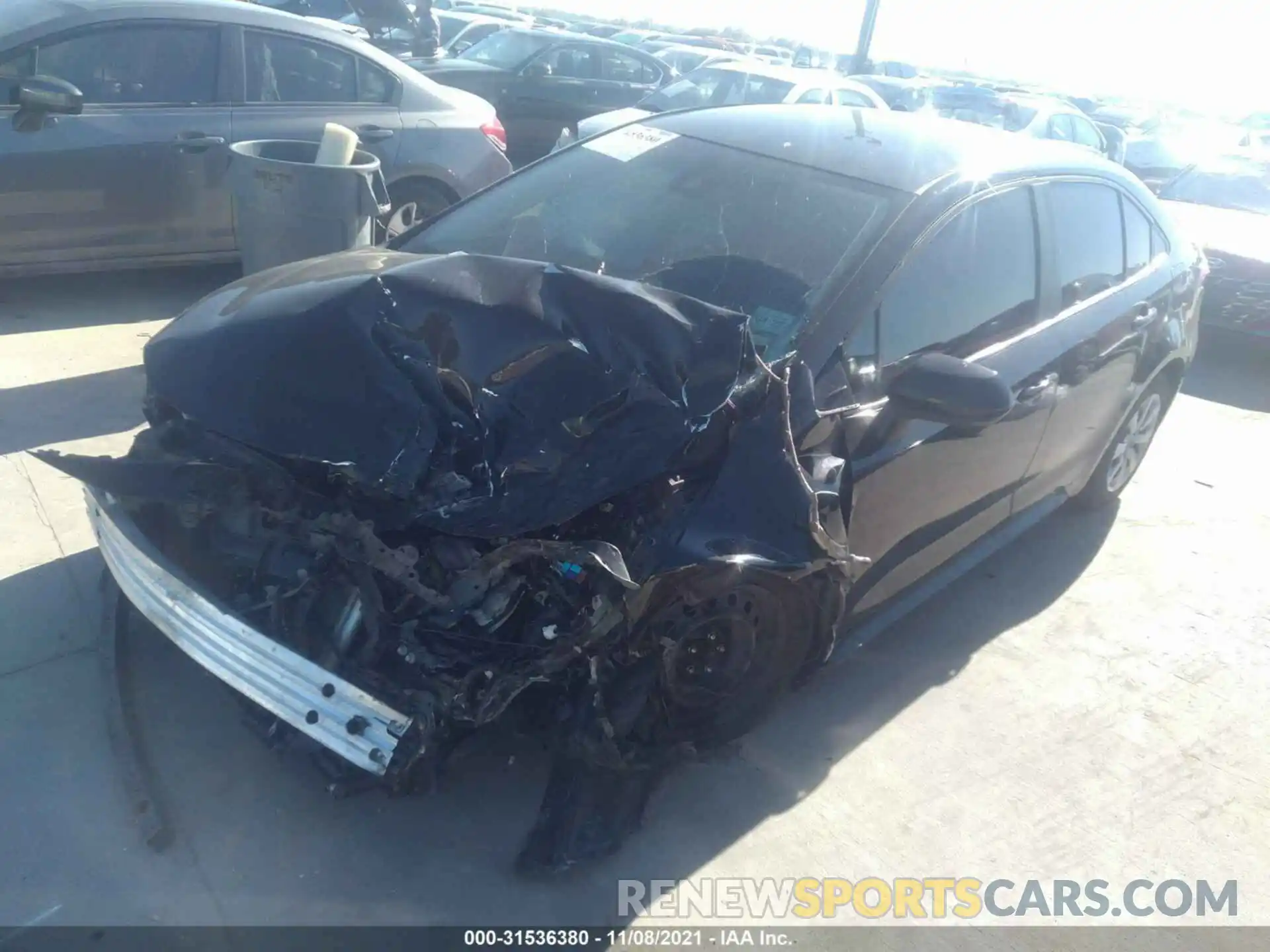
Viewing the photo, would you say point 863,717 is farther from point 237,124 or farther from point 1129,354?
point 237,124

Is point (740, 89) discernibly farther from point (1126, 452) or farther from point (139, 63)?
point (1126, 452)

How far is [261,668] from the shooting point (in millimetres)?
2584

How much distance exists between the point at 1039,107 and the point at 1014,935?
46.6ft

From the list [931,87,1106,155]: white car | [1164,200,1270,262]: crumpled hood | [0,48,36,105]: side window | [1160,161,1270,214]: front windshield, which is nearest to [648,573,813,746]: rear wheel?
[0,48,36,105]: side window

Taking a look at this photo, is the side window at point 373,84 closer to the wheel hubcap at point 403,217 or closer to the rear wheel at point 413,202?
the rear wheel at point 413,202

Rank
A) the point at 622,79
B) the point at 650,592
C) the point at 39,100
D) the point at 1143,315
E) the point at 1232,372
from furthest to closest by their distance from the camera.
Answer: the point at 622,79, the point at 1232,372, the point at 39,100, the point at 1143,315, the point at 650,592

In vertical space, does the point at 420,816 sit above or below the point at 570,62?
above

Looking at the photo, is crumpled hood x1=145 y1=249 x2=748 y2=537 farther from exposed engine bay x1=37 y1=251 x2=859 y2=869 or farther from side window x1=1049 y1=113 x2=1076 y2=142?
side window x1=1049 y1=113 x2=1076 y2=142

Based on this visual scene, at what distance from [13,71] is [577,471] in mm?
4799

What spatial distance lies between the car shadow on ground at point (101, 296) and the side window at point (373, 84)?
146 centimetres

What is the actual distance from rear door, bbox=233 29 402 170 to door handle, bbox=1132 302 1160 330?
4.42 meters

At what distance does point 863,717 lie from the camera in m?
3.67

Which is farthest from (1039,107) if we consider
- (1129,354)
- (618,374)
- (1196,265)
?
(618,374)

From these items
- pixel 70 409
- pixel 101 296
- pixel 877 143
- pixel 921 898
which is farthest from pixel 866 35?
pixel 921 898
